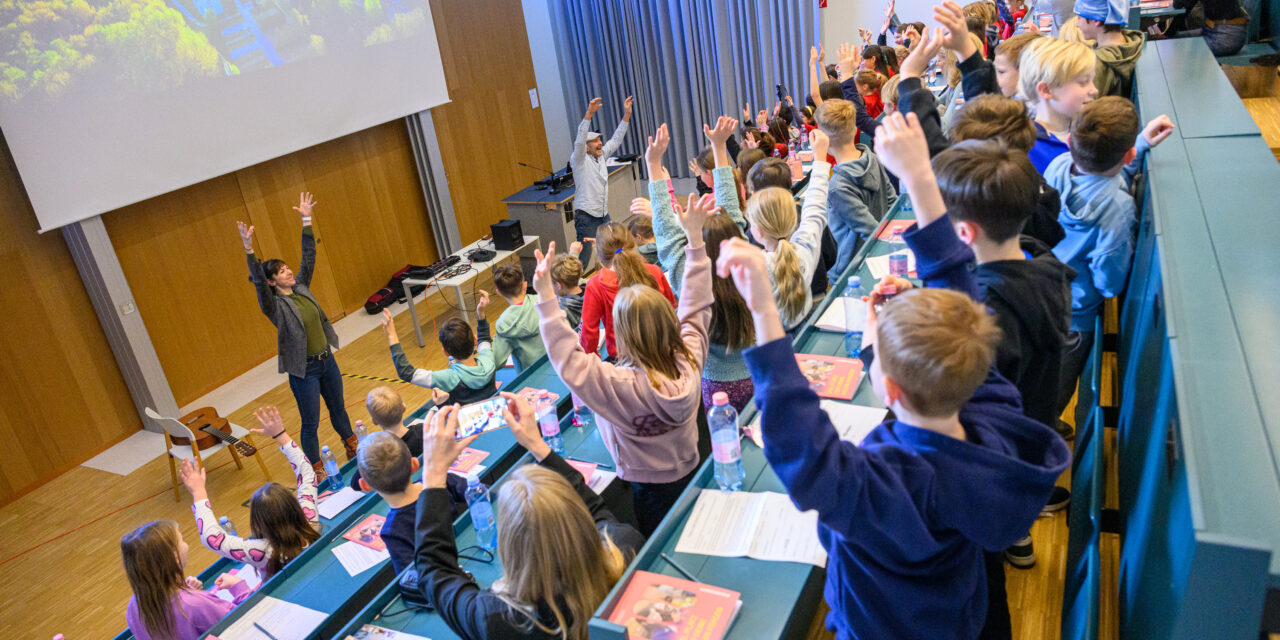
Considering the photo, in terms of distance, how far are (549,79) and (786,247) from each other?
8.24 metres

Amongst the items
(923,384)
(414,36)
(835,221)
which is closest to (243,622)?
(923,384)

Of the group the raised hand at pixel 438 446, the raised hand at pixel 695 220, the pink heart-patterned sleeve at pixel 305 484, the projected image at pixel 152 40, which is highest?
the projected image at pixel 152 40

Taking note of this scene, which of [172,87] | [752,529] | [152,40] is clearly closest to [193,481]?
[752,529]

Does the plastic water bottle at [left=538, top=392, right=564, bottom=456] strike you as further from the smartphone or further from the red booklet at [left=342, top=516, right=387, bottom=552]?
the red booklet at [left=342, top=516, right=387, bottom=552]

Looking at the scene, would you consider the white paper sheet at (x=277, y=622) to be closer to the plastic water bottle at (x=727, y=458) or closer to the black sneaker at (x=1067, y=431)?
the plastic water bottle at (x=727, y=458)

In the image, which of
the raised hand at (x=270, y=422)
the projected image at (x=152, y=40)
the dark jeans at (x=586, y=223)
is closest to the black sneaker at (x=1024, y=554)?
the raised hand at (x=270, y=422)

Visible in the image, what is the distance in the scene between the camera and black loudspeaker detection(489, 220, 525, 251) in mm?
6980

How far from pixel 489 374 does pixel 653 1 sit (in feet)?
23.0

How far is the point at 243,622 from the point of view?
2395mm

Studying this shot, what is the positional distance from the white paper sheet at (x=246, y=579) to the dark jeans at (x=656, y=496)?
1469 mm

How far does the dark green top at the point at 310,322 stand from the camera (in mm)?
4488

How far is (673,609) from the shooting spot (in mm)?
1647

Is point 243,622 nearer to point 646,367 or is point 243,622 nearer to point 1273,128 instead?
point 646,367

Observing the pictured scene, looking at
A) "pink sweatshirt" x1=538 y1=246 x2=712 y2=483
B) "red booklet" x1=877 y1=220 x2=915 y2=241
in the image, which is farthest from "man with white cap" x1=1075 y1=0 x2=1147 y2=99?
"pink sweatshirt" x1=538 y1=246 x2=712 y2=483
